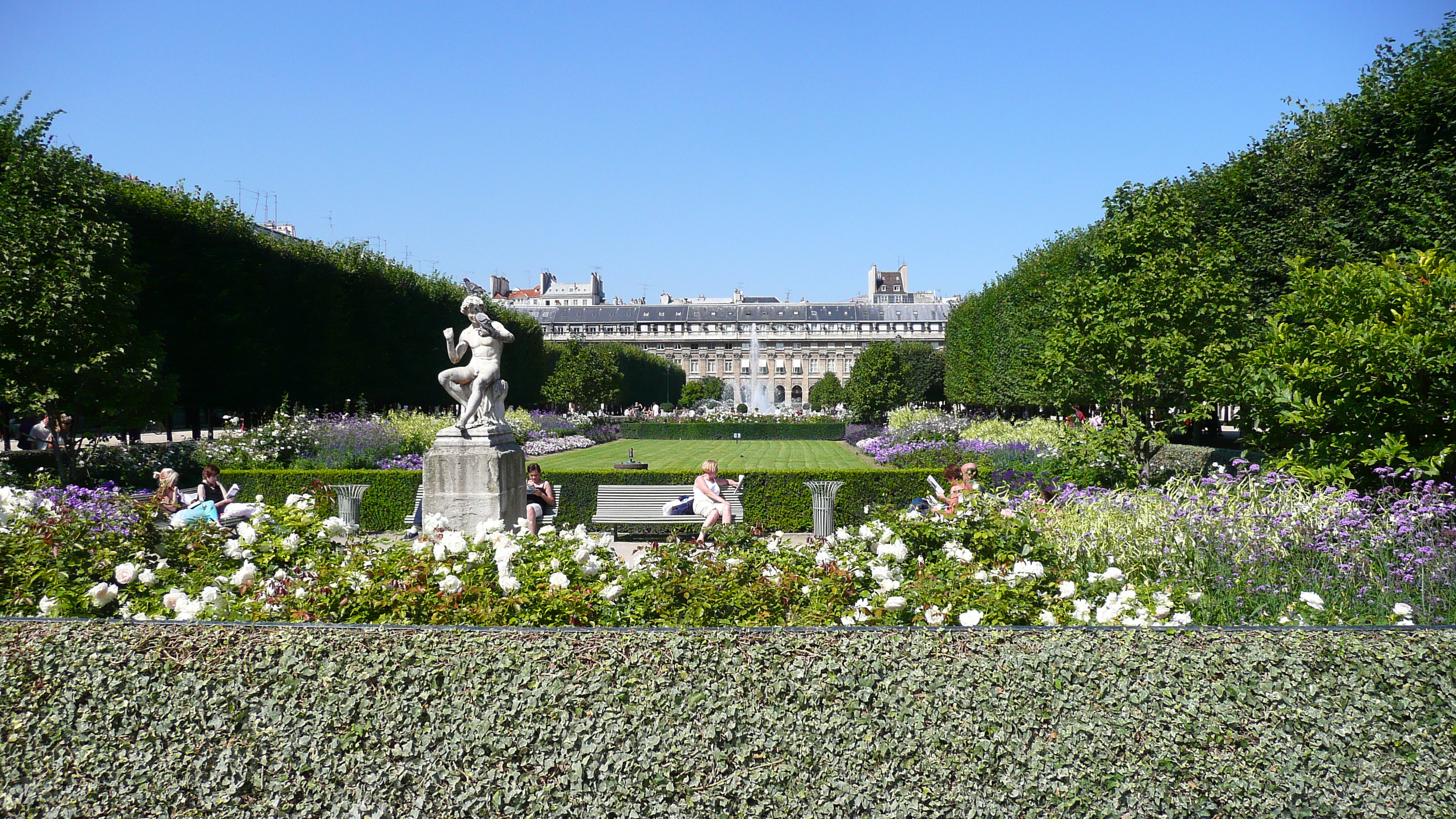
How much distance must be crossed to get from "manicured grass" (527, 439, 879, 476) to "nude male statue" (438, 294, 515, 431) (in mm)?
8473

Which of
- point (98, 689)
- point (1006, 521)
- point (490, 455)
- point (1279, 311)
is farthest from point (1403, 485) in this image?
point (98, 689)

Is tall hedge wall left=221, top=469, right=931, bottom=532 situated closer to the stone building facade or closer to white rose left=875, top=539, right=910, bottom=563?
white rose left=875, top=539, right=910, bottom=563

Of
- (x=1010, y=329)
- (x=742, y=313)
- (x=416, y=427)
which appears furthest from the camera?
(x=742, y=313)

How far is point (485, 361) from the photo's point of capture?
28.2ft

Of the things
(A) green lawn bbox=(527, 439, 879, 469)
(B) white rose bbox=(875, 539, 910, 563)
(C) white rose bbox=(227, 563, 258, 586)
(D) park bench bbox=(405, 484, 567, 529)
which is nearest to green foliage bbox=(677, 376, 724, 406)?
(A) green lawn bbox=(527, 439, 879, 469)

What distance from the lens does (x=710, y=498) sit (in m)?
8.95

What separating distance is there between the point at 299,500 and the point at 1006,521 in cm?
398

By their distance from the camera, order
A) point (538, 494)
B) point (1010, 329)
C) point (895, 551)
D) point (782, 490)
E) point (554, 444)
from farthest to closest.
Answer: point (1010, 329)
point (554, 444)
point (782, 490)
point (538, 494)
point (895, 551)

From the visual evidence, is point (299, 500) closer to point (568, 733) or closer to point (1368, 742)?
point (568, 733)

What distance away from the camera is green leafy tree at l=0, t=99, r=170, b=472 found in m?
11.6

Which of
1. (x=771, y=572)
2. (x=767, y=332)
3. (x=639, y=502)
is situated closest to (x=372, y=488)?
(x=639, y=502)

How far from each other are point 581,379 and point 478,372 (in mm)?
24743

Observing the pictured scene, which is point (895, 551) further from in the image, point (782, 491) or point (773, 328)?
point (773, 328)

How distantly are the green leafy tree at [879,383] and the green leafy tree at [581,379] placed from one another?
1001 centimetres
